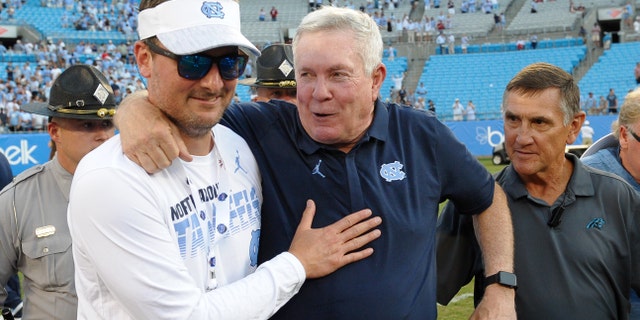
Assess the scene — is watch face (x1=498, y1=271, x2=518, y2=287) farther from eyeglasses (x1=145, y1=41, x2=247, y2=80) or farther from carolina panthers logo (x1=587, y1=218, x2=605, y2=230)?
eyeglasses (x1=145, y1=41, x2=247, y2=80)

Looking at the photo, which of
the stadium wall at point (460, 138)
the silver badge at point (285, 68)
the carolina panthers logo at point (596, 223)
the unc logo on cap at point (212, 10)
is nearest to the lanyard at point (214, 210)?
the unc logo on cap at point (212, 10)

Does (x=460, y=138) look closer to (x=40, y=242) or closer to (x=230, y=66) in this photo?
(x=40, y=242)

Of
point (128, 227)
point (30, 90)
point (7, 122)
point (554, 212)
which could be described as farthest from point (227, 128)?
point (30, 90)

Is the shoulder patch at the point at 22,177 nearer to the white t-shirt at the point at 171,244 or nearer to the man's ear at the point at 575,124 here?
the white t-shirt at the point at 171,244

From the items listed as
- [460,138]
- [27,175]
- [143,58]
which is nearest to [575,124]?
[143,58]

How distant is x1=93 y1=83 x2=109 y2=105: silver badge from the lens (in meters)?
4.11

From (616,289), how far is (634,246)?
205 millimetres

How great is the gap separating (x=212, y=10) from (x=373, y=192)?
83cm

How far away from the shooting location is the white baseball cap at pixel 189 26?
233 centimetres

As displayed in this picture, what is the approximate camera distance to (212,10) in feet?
7.88

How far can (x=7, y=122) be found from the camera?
2406cm

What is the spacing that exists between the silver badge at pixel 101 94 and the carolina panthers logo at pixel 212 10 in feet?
6.23

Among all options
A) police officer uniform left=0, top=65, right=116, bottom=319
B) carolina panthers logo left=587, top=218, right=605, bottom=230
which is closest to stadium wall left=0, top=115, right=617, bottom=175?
police officer uniform left=0, top=65, right=116, bottom=319

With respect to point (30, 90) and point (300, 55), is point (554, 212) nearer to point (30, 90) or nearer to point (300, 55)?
point (300, 55)
